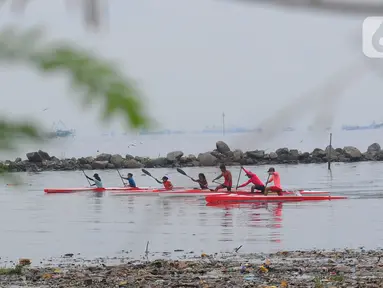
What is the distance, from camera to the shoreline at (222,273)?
43.8 feet

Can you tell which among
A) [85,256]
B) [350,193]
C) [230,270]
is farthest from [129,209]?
[230,270]

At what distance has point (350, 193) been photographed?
41156 mm

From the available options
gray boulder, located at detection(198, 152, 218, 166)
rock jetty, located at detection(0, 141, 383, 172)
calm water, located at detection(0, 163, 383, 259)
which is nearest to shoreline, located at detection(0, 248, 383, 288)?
calm water, located at detection(0, 163, 383, 259)

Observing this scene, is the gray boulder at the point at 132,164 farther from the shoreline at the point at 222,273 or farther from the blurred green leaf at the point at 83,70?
the blurred green leaf at the point at 83,70

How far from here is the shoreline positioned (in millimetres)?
13344

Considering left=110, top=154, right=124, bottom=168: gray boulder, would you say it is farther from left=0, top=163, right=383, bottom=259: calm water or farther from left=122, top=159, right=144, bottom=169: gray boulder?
left=0, top=163, right=383, bottom=259: calm water

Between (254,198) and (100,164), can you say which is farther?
(100,164)

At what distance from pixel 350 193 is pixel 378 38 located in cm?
4096

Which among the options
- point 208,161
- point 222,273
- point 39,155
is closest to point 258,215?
point 222,273

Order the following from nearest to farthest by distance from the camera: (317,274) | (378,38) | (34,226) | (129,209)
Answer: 1. (378,38)
2. (317,274)
3. (34,226)
4. (129,209)

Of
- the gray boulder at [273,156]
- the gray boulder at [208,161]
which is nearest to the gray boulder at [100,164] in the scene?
the gray boulder at [273,156]

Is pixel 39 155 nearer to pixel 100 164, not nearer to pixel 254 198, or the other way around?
pixel 254 198

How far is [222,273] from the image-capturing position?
47.8 ft

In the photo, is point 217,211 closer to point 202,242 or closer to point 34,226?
point 34,226
